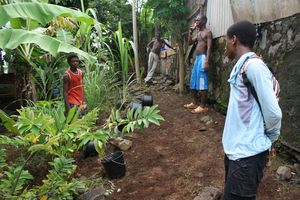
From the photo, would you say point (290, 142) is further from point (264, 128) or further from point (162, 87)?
point (162, 87)

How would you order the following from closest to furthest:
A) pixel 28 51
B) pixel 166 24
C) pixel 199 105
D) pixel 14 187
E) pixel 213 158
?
pixel 14 187
pixel 213 158
pixel 28 51
pixel 199 105
pixel 166 24

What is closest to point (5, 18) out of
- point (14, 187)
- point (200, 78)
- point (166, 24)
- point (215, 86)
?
point (14, 187)

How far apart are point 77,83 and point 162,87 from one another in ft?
16.4

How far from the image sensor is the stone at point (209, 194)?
2837 millimetres

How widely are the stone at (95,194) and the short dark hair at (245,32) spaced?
208 cm

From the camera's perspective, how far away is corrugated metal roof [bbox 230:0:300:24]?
3.44 metres

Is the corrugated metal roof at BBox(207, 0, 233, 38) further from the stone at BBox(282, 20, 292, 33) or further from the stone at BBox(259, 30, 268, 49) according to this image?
the stone at BBox(282, 20, 292, 33)

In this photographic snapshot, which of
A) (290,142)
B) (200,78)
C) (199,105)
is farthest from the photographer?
(199,105)

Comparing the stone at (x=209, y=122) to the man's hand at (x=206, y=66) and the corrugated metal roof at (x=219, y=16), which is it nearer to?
the man's hand at (x=206, y=66)

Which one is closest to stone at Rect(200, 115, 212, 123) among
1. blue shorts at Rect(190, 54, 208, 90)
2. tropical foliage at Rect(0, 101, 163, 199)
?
blue shorts at Rect(190, 54, 208, 90)

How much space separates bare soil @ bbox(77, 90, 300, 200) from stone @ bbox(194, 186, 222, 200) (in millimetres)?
152

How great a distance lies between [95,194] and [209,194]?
1.17 metres

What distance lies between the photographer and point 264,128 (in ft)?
5.96

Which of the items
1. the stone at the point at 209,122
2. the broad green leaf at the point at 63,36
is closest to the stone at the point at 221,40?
the stone at the point at 209,122
